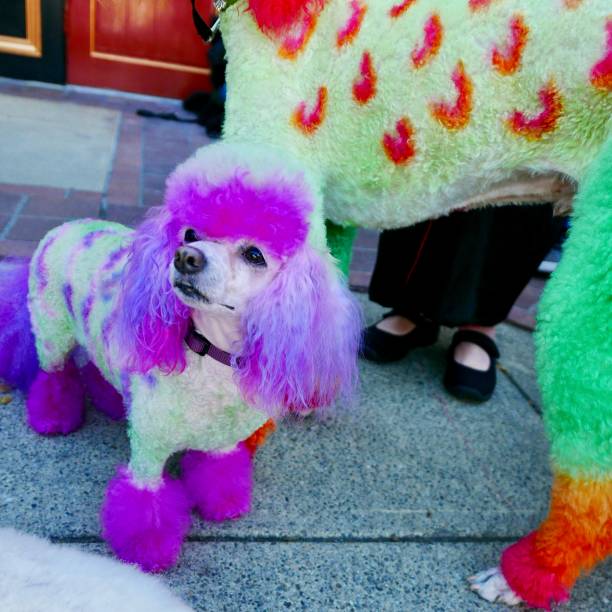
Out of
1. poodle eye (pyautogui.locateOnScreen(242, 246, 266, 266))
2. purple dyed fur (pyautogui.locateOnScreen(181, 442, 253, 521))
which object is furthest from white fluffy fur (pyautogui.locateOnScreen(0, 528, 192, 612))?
purple dyed fur (pyautogui.locateOnScreen(181, 442, 253, 521))

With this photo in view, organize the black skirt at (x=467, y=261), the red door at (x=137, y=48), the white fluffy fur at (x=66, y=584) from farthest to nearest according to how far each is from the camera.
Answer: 1. the red door at (x=137, y=48)
2. the black skirt at (x=467, y=261)
3. the white fluffy fur at (x=66, y=584)

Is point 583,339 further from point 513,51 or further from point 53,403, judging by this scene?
point 53,403

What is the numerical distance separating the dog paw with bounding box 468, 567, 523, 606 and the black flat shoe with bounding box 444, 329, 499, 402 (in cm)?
71

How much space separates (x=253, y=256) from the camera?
38.0 inches

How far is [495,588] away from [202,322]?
2.69 feet

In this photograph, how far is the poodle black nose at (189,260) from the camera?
92cm

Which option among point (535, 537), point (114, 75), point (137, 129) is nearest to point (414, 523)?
point (535, 537)

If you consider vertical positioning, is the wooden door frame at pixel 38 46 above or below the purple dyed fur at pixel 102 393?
above

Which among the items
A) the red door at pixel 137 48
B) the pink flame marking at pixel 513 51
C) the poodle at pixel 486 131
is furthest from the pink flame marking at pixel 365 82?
the red door at pixel 137 48

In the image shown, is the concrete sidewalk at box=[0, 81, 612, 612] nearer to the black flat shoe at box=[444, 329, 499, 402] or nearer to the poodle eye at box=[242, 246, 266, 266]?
the black flat shoe at box=[444, 329, 499, 402]

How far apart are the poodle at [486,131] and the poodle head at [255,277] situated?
0.30m

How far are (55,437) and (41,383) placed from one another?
5.3 inches

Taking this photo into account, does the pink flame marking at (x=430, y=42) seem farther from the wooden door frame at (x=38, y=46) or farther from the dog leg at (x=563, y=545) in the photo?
the wooden door frame at (x=38, y=46)

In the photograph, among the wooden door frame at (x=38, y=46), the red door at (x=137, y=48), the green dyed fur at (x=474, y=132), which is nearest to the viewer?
the green dyed fur at (x=474, y=132)
